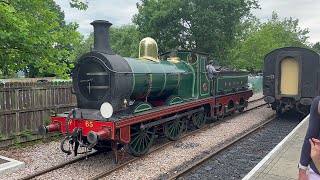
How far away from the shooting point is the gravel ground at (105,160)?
6496 mm

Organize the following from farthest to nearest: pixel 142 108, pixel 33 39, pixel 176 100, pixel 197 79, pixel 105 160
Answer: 1. pixel 197 79
2. pixel 176 100
3. pixel 142 108
4. pixel 105 160
5. pixel 33 39

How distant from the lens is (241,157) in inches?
310

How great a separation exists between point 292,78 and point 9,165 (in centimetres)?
1149

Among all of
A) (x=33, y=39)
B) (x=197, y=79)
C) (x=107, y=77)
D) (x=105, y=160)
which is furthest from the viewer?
(x=197, y=79)

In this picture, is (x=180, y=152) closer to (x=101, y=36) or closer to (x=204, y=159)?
(x=204, y=159)

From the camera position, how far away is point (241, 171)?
683cm

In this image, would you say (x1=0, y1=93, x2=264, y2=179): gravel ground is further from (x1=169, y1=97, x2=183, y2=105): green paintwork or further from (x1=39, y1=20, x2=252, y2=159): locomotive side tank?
(x1=169, y1=97, x2=183, y2=105): green paintwork

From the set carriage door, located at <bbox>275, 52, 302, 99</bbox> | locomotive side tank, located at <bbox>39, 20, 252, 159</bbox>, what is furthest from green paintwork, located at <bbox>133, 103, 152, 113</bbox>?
carriage door, located at <bbox>275, 52, 302, 99</bbox>

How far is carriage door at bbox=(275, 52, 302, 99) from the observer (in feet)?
42.6

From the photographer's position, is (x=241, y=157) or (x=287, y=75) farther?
(x=287, y=75)

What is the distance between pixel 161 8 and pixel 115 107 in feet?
58.0

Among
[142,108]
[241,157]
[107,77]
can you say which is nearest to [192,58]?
[142,108]

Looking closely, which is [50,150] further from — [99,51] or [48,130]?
[99,51]

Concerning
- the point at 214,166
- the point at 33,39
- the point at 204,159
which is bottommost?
the point at 214,166
